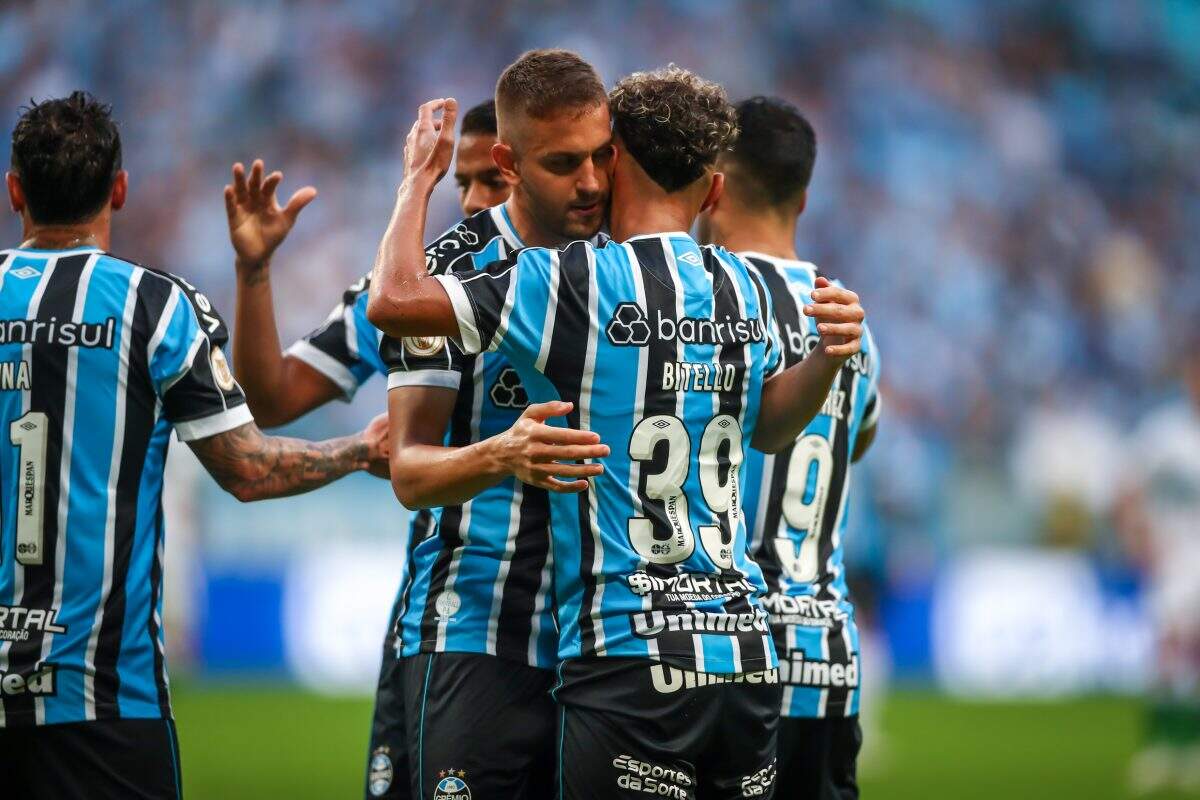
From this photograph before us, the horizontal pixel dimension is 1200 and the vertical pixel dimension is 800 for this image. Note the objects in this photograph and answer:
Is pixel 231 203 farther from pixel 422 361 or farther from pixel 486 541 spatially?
pixel 486 541

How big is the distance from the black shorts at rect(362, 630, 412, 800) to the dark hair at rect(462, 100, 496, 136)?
5.46 feet

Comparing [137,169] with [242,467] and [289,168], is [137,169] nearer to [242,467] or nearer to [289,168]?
[289,168]

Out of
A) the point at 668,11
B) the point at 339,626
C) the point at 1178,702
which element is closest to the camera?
the point at 1178,702

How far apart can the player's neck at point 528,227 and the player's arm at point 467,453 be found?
0.49 m

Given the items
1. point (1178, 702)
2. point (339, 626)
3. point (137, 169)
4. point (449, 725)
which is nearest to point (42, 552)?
point (449, 725)

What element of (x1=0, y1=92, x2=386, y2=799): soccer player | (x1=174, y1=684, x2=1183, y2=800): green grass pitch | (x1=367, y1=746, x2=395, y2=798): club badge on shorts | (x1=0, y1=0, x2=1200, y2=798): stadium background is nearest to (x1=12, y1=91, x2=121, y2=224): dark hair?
(x1=0, y1=92, x2=386, y2=799): soccer player

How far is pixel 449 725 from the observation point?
3828mm

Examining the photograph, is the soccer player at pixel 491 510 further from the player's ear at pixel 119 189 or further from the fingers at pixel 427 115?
the player's ear at pixel 119 189

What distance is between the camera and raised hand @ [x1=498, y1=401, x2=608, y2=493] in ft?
10.8

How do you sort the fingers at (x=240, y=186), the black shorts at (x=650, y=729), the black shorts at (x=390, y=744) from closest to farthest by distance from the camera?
1. the black shorts at (x=650, y=729)
2. the black shorts at (x=390, y=744)
3. the fingers at (x=240, y=186)

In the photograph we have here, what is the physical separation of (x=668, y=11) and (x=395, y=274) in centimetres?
1531

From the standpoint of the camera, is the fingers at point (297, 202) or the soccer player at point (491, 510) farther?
the fingers at point (297, 202)

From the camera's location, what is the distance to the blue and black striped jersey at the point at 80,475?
12.4ft

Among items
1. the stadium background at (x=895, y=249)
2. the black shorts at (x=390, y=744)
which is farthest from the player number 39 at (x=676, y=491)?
the stadium background at (x=895, y=249)
